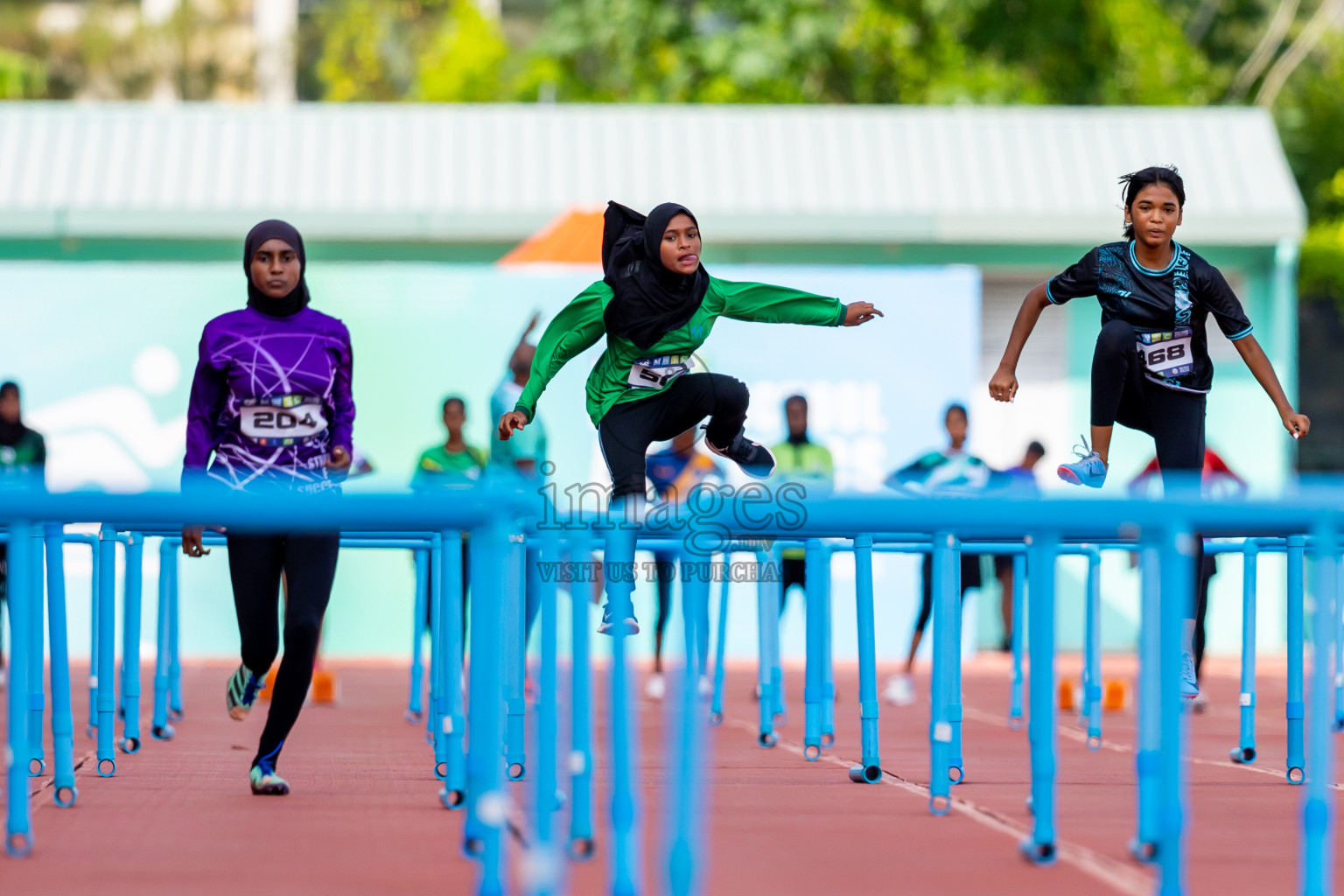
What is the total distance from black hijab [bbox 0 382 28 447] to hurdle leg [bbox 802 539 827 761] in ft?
18.2

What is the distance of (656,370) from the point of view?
18.4 ft

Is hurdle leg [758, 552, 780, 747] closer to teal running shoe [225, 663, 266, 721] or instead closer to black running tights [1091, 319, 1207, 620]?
black running tights [1091, 319, 1207, 620]

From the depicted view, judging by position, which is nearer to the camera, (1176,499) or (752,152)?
(1176,499)

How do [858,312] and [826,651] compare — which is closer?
[858,312]

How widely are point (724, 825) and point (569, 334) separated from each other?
1620mm

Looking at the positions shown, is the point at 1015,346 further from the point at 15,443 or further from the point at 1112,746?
the point at 15,443

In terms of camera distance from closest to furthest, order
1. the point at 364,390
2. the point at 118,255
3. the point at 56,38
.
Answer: the point at 364,390, the point at 118,255, the point at 56,38

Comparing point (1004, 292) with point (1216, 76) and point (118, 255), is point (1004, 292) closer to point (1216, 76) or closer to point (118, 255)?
point (118, 255)

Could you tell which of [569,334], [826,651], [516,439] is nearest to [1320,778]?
[569,334]

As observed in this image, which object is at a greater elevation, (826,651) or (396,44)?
(396,44)

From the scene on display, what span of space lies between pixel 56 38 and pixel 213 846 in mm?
46770

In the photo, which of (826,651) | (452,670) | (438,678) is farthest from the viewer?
(826,651)

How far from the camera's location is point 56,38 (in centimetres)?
4706

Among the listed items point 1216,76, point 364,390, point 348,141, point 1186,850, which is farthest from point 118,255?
point 1216,76
